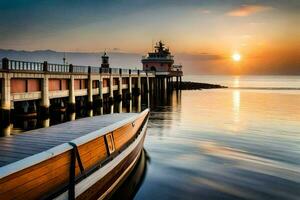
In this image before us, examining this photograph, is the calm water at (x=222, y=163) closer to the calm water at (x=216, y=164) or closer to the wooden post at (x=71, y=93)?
the calm water at (x=216, y=164)

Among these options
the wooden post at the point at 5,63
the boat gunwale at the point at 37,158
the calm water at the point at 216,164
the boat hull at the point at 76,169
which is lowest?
the calm water at the point at 216,164

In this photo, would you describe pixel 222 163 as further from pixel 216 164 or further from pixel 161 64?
pixel 161 64

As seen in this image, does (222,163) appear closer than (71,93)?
Yes

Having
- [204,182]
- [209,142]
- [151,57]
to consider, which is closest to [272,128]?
[209,142]

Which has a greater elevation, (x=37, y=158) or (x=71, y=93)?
(x=71, y=93)

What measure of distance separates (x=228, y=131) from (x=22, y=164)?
20.7 meters

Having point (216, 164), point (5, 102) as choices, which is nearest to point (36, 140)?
point (216, 164)

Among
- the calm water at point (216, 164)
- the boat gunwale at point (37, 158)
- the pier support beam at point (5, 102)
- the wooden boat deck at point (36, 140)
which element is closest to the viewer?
the boat gunwale at point (37, 158)

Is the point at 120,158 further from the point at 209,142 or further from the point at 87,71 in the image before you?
the point at 87,71

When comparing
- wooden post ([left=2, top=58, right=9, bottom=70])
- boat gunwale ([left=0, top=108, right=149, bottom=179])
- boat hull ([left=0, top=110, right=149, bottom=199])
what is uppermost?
wooden post ([left=2, top=58, right=9, bottom=70])

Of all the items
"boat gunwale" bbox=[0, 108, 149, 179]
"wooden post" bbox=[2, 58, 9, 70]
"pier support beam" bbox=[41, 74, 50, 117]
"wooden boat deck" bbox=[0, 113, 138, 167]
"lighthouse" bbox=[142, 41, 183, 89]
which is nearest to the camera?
"boat gunwale" bbox=[0, 108, 149, 179]

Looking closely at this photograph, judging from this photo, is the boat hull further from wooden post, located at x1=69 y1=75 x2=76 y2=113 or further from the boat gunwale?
wooden post, located at x1=69 y1=75 x2=76 y2=113

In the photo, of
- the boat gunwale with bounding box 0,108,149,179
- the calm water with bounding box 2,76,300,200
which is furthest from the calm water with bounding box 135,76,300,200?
the boat gunwale with bounding box 0,108,149,179

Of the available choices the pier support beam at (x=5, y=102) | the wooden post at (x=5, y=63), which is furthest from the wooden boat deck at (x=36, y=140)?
the wooden post at (x=5, y=63)
